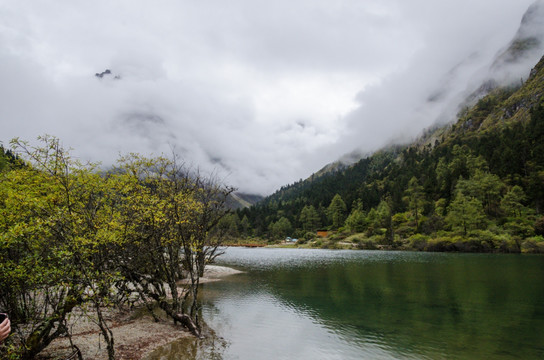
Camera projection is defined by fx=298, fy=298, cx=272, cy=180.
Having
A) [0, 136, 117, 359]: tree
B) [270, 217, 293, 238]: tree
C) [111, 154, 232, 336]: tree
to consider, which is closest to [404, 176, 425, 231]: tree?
[270, 217, 293, 238]: tree

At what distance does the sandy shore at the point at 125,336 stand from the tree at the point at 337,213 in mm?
160295

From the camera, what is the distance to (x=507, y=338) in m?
18.5

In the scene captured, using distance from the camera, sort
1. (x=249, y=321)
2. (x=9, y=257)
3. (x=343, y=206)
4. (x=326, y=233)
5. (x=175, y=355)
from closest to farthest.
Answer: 1. (x=9, y=257)
2. (x=175, y=355)
3. (x=249, y=321)
4. (x=326, y=233)
5. (x=343, y=206)

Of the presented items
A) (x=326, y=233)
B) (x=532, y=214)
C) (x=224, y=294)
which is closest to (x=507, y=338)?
(x=224, y=294)

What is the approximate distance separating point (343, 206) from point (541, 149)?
9765cm

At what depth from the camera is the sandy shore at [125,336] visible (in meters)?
14.9

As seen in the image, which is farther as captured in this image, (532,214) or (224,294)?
(532,214)

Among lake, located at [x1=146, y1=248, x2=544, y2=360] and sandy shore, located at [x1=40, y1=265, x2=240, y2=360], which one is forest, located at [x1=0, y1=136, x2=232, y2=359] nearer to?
sandy shore, located at [x1=40, y1=265, x2=240, y2=360]

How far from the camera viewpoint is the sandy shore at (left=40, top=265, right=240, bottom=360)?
49.0 feet

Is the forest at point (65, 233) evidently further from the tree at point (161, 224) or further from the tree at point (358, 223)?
the tree at point (358, 223)

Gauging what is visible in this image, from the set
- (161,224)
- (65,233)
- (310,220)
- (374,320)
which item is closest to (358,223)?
(310,220)

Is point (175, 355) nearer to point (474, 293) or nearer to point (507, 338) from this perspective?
point (507, 338)

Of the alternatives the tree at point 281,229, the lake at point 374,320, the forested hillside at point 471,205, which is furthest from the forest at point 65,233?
the tree at point 281,229

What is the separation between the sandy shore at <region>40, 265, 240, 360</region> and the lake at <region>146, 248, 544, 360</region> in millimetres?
1177
